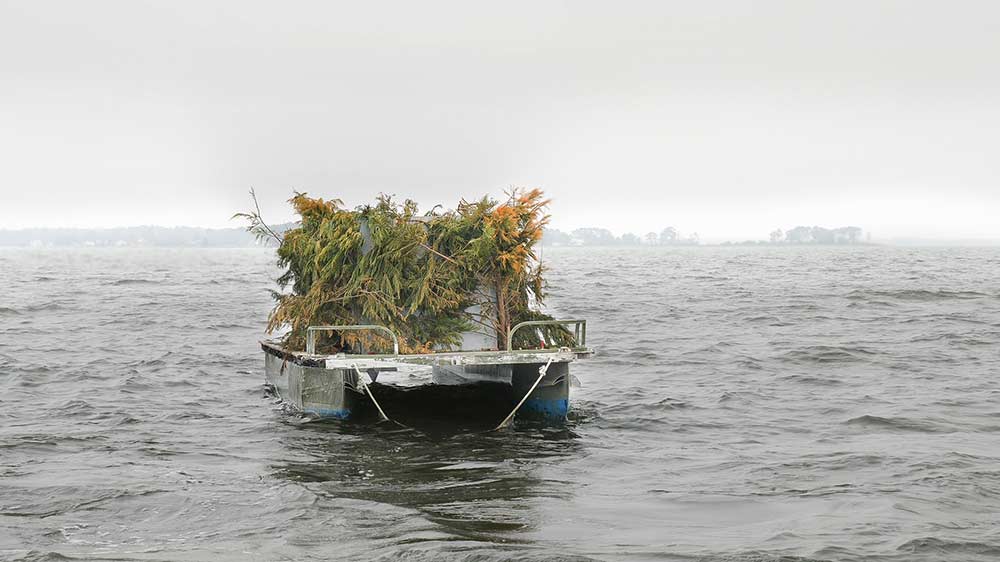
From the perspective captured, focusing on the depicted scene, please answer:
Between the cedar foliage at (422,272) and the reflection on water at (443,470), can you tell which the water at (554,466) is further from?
the cedar foliage at (422,272)

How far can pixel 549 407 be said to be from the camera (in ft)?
56.4

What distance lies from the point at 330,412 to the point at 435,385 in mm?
3827

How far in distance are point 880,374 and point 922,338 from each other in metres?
8.73

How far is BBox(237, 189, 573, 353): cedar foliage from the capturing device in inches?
643

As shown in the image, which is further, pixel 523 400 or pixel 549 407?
pixel 549 407

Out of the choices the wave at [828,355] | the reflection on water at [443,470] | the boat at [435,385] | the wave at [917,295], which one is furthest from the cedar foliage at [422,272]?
the wave at [917,295]

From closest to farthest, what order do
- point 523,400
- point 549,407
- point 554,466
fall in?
1. point 554,466
2. point 523,400
3. point 549,407

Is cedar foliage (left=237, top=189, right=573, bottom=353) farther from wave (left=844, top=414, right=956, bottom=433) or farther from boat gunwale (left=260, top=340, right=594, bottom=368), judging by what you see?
wave (left=844, top=414, right=956, bottom=433)

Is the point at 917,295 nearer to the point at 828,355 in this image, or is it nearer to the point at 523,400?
the point at 828,355

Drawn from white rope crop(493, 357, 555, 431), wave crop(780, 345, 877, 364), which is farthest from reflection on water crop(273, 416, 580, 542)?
wave crop(780, 345, 877, 364)

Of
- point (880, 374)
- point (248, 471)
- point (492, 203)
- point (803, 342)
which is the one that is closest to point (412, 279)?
point (492, 203)

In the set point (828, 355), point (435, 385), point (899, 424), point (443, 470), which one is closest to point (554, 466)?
A: point (443, 470)

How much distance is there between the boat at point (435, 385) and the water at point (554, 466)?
Answer: 0.59m

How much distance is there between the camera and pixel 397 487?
1236 centimetres
